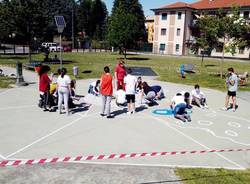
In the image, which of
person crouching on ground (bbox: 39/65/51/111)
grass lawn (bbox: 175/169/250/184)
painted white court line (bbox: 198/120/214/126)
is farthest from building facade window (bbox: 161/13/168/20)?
grass lawn (bbox: 175/169/250/184)

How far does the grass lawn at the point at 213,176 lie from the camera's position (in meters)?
6.74

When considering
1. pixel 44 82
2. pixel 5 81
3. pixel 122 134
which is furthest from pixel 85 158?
pixel 5 81

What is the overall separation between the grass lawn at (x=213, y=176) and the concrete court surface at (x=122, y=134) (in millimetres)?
393

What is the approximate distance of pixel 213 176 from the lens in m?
7.01

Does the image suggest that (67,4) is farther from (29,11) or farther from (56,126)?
(56,126)

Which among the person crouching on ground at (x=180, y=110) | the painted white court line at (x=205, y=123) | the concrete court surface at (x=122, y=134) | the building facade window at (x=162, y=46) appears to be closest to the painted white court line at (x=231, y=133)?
the concrete court surface at (x=122, y=134)

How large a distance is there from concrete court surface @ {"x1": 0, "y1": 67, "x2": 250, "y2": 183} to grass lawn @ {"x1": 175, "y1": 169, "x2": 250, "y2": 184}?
0.39 metres

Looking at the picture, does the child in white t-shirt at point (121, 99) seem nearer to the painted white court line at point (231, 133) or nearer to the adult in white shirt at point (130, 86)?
the adult in white shirt at point (130, 86)

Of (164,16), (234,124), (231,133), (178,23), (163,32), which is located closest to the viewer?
(231,133)

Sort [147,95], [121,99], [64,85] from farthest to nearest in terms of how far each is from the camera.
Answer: [147,95] < [121,99] < [64,85]

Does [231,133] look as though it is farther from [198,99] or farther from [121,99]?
[121,99]

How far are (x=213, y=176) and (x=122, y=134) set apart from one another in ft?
12.4

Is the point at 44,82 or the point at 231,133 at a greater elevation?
the point at 44,82

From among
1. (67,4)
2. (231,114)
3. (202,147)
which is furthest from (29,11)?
(67,4)
